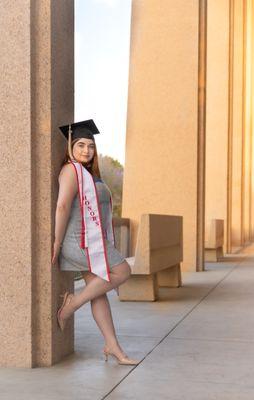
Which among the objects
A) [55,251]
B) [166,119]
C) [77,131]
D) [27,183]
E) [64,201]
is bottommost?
[55,251]

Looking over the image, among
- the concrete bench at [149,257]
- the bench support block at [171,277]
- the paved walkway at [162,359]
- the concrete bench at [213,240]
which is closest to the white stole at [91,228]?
the paved walkway at [162,359]

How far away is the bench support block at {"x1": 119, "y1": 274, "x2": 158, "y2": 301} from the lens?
808 cm

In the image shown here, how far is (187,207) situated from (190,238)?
0.52 metres

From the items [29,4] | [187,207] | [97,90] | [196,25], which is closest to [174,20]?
[196,25]

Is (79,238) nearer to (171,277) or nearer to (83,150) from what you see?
(83,150)

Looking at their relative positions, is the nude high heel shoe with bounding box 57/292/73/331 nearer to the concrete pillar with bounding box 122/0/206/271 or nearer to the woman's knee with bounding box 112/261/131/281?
the woman's knee with bounding box 112/261/131/281

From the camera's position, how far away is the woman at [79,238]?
4.64 metres

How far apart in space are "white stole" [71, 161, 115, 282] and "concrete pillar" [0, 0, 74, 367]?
213 mm

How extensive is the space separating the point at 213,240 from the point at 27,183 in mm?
9224

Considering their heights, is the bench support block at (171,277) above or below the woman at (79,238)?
below

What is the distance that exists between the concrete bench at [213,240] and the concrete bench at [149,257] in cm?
451

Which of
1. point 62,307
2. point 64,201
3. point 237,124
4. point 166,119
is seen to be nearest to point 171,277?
point 166,119

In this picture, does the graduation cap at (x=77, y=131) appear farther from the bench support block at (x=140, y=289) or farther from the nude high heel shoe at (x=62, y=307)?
the bench support block at (x=140, y=289)

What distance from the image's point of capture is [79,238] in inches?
184
